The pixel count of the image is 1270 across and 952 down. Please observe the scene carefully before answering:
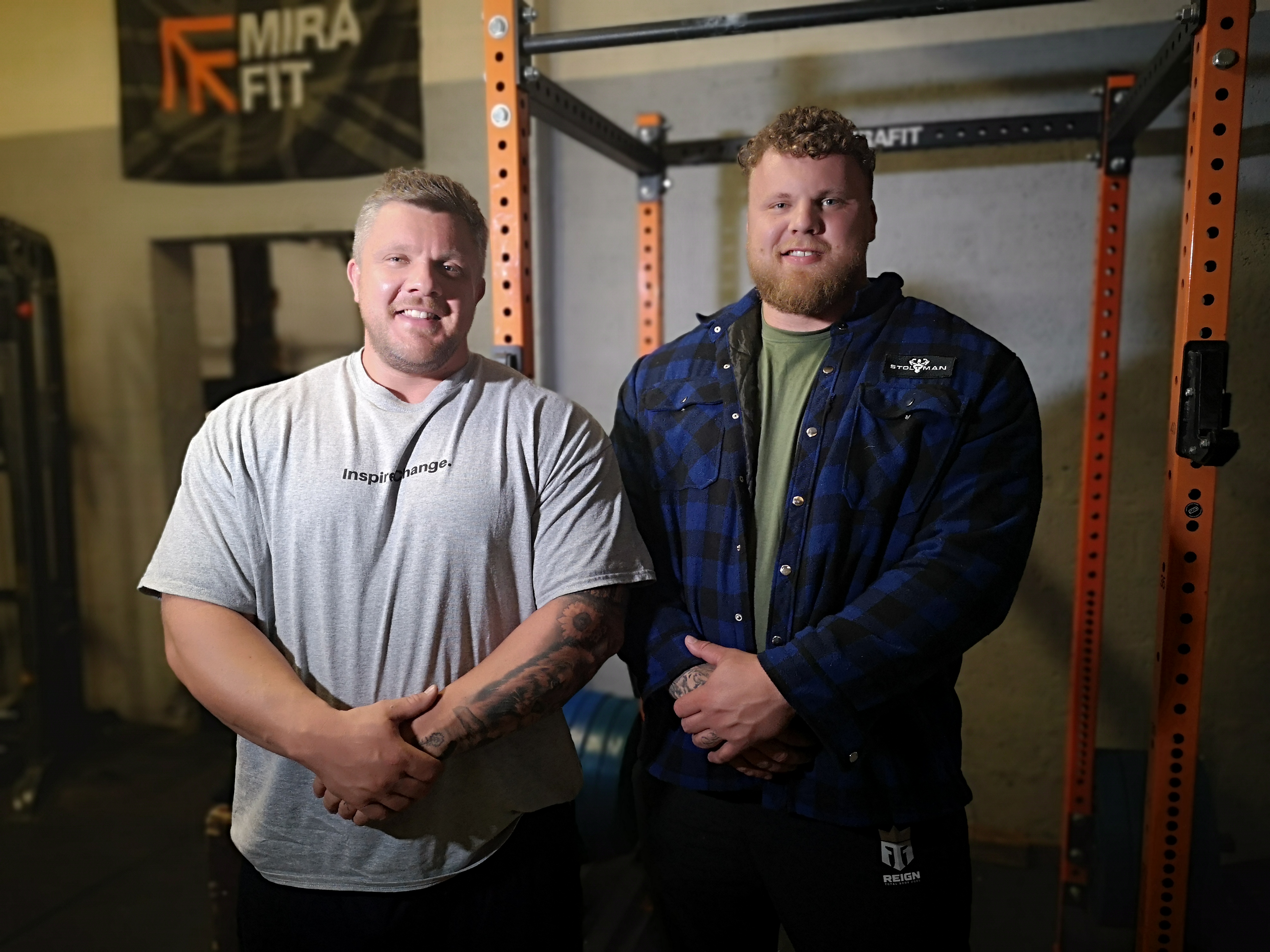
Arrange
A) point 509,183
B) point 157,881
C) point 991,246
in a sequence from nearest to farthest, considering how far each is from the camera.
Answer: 1. point 509,183
2. point 991,246
3. point 157,881

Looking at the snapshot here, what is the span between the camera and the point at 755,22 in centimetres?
148

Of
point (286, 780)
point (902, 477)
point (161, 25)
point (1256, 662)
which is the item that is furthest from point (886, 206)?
point (161, 25)

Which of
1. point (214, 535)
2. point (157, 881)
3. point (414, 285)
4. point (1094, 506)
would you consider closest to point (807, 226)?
point (414, 285)

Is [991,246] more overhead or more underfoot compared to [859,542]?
more overhead

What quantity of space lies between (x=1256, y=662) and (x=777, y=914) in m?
1.88

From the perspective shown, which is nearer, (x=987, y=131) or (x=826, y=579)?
(x=826, y=579)

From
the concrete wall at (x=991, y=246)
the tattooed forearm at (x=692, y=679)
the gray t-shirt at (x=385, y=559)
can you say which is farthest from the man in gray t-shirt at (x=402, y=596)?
the concrete wall at (x=991, y=246)

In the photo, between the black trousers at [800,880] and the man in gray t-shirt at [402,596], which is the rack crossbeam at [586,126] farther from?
the black trousers at [800,880]

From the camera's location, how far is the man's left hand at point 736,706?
1263 mm

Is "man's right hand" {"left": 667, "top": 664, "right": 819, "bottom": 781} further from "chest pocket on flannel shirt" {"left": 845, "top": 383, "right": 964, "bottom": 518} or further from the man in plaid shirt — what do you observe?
"chest pocket on flannel shirt" {"left": 845, "top": 383, "right": 964, "bottom": 518}

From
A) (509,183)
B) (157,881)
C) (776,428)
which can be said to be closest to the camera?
(776,428)

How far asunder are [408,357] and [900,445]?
76 cm

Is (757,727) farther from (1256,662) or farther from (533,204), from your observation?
(533,204)

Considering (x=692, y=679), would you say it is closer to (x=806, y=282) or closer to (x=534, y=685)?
(x=534, y=685)
